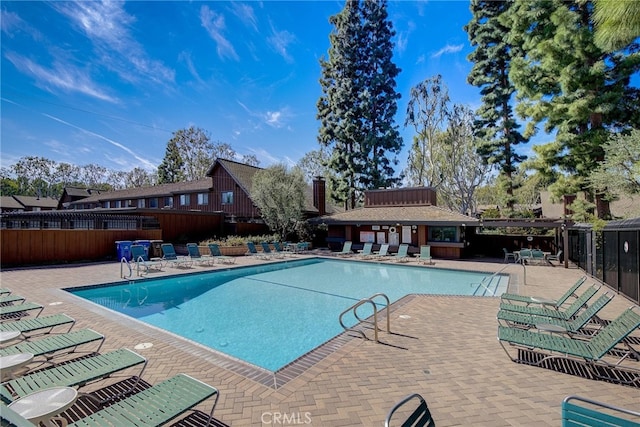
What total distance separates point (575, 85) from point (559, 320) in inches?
488

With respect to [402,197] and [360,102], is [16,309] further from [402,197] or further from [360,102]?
[360,102]

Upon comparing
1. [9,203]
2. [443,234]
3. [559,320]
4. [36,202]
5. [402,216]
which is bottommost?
[559,320]

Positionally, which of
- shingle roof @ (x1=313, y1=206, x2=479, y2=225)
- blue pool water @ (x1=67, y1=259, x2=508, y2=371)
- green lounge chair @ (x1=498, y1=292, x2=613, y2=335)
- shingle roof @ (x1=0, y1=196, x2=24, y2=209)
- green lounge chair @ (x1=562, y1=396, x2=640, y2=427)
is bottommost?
blue pool water @ (x1=67, y1=259, x2=508, y2=371)

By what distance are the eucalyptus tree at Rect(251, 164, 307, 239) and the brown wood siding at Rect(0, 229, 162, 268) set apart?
8.37 meters

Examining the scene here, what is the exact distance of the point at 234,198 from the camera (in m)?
26.0

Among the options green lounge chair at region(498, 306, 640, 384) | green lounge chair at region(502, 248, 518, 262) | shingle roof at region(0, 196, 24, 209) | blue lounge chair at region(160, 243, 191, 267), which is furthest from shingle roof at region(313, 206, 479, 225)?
shingle roof at region(0, 196, 24, 209)

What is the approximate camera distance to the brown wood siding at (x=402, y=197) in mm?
21297

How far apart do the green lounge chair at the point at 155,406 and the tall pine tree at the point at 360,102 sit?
86.0 feet

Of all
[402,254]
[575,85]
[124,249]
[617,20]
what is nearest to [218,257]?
[124,249]

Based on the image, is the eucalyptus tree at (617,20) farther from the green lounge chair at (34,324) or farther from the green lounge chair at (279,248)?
the green lounge chair at (279,248)

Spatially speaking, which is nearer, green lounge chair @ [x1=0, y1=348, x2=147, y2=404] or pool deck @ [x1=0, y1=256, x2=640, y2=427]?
green lounge chair @ [x1=0, y1=348, x2=147, y2=404]

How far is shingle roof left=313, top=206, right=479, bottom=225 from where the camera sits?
17.8m

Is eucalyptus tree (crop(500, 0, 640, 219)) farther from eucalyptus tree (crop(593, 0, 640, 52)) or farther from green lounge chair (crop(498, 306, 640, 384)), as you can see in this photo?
green lounge chair (crop(498, 306, 640, 384))

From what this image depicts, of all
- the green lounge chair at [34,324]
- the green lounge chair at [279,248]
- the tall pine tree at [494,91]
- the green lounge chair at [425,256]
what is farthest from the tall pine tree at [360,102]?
the green lounge chair at [34,324]
